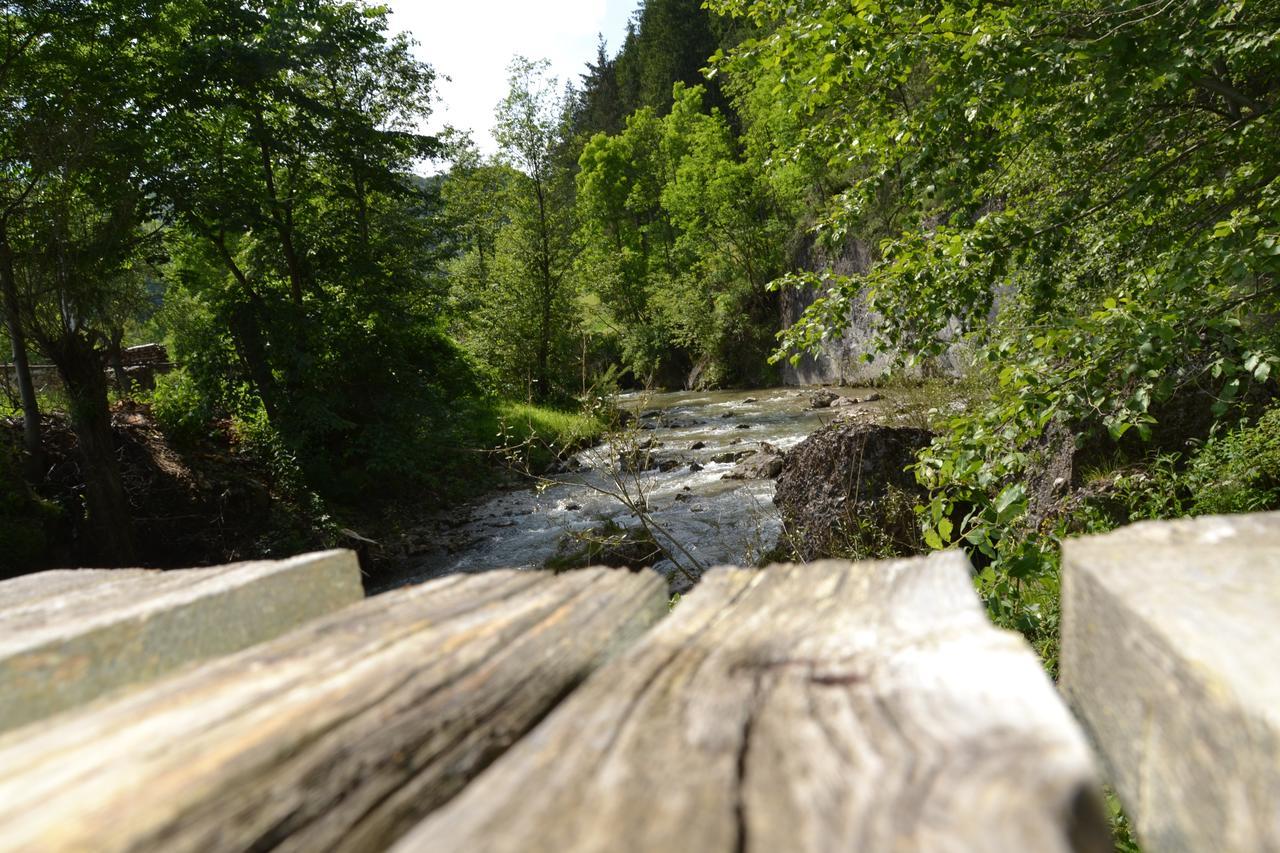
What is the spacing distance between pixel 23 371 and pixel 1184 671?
11.8 metres

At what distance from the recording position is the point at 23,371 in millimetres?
9109

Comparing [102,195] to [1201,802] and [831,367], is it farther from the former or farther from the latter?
[831,367]

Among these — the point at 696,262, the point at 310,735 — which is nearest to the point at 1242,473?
the point at 310,735

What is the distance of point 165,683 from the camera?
2.54ft

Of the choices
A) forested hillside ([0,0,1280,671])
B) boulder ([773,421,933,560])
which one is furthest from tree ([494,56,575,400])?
boulder ([773,421,933,560])

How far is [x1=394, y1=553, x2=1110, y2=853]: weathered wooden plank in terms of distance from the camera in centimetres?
46

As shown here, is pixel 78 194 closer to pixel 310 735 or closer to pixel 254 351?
pixel 254 351

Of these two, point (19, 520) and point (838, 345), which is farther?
point (838, 345)

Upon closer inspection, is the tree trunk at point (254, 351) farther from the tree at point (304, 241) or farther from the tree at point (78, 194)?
the tree at point (78, 194)

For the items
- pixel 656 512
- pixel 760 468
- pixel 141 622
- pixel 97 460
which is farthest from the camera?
pixel 760 468

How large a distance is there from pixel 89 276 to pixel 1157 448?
12.1 m

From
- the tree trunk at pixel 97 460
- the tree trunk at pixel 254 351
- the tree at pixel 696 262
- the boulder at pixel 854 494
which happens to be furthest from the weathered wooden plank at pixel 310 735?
the tree at pixel 696 262

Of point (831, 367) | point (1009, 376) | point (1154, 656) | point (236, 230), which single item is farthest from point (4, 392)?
point (831, 367)

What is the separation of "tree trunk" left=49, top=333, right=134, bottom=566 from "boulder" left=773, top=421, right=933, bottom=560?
8.16 meters
